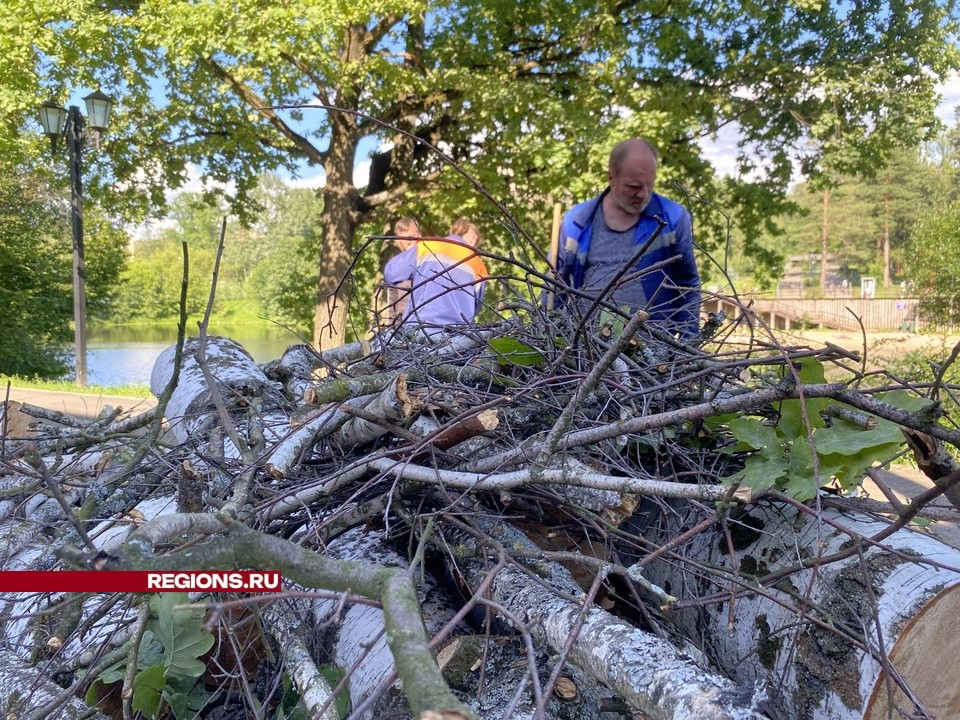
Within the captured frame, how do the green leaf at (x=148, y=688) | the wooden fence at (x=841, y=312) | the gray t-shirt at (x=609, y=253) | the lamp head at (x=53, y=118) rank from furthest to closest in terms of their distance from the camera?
the wooden fence at (x=841, y=312) < the lamp head at (x=53, y=118) < the gray t-shirt at (x=609, y=253) < the green leaf at (x=148, y=688)

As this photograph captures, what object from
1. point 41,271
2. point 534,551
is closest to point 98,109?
point 41,271

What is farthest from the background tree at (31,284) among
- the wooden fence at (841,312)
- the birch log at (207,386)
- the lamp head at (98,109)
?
the wooden fence at (841,312)

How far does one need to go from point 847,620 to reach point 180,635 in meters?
1.45

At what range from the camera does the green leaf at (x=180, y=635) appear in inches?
60.1

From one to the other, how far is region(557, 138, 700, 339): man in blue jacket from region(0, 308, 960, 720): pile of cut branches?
38.4 inches

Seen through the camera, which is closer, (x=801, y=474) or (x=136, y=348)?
(x=801, y=474)

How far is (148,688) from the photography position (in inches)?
59.2

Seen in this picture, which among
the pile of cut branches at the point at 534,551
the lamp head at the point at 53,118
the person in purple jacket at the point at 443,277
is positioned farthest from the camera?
the lamp head at the point at 53,118

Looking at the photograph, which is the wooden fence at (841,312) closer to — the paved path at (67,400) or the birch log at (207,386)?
the paved path at (67,400)

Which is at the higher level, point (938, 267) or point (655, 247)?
point (938, 267)

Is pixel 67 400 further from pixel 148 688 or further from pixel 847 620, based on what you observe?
pixel 847 620

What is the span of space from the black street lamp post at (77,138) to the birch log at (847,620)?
36.5ft

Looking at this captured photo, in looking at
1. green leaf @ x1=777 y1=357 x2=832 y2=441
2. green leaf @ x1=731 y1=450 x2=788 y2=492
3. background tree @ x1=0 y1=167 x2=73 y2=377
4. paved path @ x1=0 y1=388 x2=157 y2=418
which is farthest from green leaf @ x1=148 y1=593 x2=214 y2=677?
background tree @ x1=0 y1=167 x2=73 y2=377

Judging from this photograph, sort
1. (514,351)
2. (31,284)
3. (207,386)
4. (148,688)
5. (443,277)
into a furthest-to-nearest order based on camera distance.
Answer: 1. (31,284)
2. (443,277)
3. (207,386)
4. (514,351)
5. (148,688)
